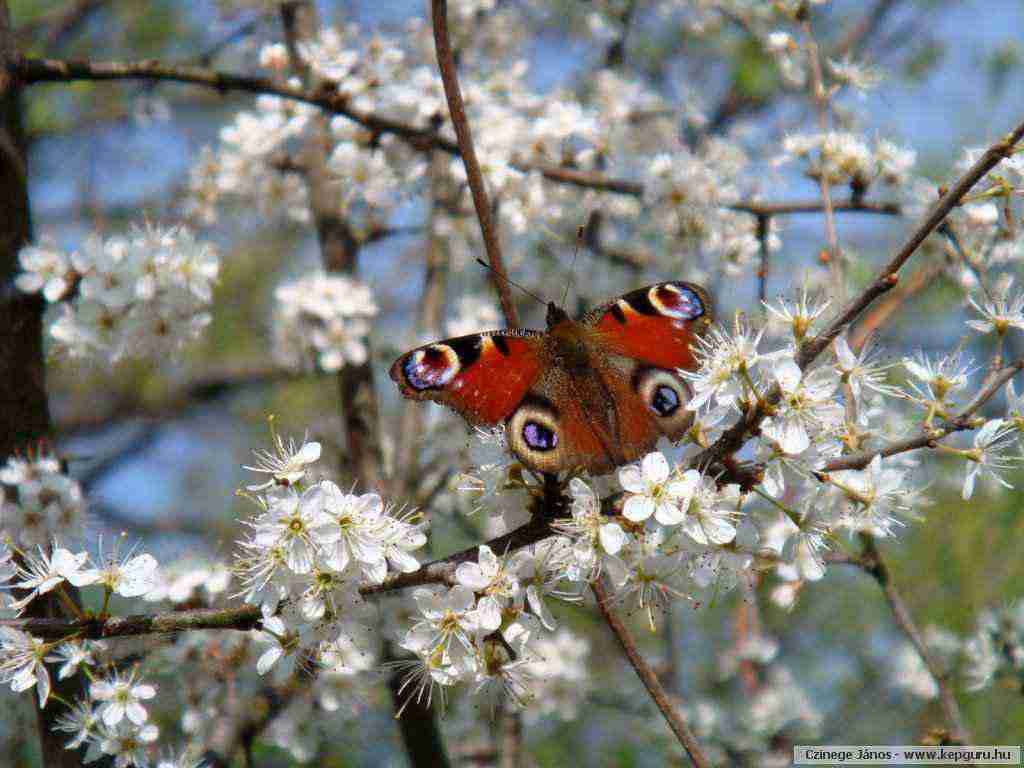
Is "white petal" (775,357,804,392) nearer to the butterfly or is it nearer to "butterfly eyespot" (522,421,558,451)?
the butterfly

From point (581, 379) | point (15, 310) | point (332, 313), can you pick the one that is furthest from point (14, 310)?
point (581, 379)

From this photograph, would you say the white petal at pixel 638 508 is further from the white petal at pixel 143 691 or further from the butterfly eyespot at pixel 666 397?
the white petal at pixel 143 691

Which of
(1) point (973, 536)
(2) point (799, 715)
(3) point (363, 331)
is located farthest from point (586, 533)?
(1) point (973, 536)

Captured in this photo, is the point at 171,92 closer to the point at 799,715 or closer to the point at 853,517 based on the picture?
the point at 799,715

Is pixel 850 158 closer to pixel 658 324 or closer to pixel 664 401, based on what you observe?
pixel 658 324

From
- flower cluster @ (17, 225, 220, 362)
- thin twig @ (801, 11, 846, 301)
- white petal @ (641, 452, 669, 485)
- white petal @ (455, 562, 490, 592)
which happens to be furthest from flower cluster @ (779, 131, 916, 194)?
flower cluster @ (17, 225, 220, 362)

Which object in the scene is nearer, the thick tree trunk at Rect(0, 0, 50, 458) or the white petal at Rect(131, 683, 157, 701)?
the white petal at Rect(131, 683, 157, 701)

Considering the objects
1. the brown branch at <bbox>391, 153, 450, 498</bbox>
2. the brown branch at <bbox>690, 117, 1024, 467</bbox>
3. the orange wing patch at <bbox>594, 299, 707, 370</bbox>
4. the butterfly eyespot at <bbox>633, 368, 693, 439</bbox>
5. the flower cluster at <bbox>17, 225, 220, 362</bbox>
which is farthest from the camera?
the brown branch at <bbox>391, 153, 450, 498</bbox>
